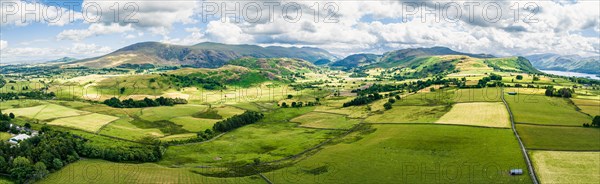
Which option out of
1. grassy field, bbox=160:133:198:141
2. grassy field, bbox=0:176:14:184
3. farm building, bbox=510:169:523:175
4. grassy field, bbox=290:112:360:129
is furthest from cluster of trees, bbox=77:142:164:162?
farm building, bbox=510:169:523:175

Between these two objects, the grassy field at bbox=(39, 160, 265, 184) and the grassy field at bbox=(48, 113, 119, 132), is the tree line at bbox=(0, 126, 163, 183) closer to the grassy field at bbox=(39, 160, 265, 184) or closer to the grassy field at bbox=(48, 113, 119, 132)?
the grassy field at bbox=(39, 160, 265, 184)

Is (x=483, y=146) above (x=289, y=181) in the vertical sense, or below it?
above

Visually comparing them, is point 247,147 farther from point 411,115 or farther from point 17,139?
point 17,139

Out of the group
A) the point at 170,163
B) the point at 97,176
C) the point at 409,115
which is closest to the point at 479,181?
the point at 409,115

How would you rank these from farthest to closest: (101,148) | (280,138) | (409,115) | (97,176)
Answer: (409,115) → (280,138) → (101,148) → (97,176)

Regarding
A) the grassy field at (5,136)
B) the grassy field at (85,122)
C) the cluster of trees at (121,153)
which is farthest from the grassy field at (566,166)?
the grassy field at (5,136)

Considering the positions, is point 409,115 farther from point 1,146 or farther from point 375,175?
point 1,146
